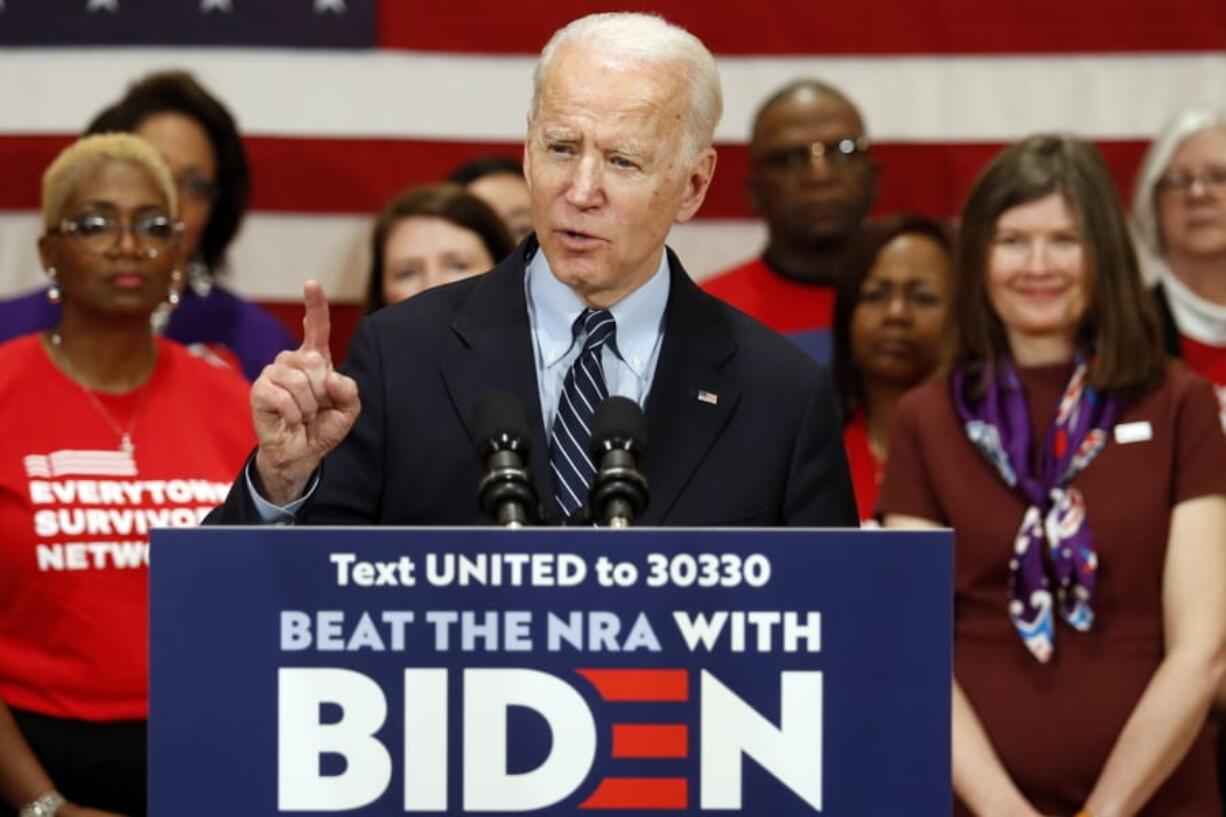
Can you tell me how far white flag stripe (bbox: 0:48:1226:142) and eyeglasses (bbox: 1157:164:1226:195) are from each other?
74 centimetres

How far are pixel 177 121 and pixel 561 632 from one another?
9.90 feet

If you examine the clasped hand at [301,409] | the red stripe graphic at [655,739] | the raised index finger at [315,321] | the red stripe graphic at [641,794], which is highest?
the raised index finger at [315,321]

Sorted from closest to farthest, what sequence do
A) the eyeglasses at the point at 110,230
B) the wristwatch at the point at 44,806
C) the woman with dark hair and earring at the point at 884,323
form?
the wristwatch at the point at 44,806 → the eyeglasses at the point at 110,230 → the woman with dark hair and earring at the point at 884,323

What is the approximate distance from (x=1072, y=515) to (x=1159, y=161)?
140 cm

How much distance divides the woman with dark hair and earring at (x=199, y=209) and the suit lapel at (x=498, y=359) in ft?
6.72

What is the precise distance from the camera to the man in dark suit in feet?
7.69

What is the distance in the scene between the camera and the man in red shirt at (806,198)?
4.68 meters

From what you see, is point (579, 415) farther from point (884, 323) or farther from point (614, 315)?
point (884, 323)

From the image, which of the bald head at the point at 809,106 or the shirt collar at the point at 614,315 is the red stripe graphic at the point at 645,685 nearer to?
the shirt collar at the point at 614,315

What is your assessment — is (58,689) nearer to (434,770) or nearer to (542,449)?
(542,449)

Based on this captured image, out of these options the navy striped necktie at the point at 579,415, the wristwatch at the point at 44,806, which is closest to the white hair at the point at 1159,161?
the navy striped necktie at the point at 579,415

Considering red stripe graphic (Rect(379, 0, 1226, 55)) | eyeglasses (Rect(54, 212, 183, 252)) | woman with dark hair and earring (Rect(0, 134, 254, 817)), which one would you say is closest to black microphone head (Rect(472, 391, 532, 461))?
woman with dark hair and earring (Rect(0, 134, 254, 817))

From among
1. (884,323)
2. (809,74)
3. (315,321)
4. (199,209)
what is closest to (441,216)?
(199,209)

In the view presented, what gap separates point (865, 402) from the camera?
437 cm
